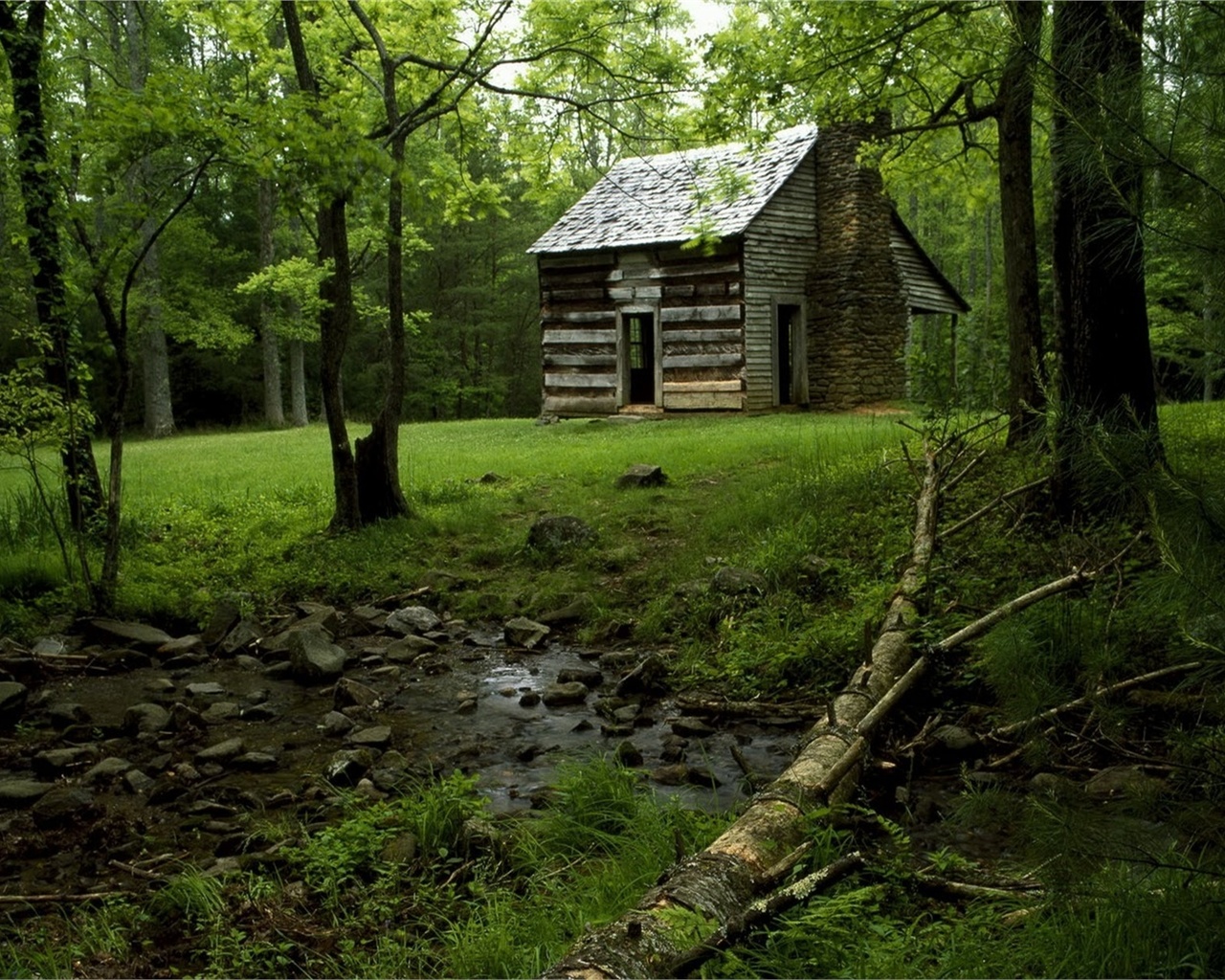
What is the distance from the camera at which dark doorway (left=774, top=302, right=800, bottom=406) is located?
2175 cm

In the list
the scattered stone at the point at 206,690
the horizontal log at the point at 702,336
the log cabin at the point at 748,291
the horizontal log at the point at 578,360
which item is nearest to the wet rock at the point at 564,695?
the scattered stone at the point at 206,690

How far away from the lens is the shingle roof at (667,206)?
20094mm

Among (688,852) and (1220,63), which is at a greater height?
(1220,63)

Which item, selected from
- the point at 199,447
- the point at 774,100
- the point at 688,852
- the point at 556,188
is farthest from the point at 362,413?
the point at 688,852

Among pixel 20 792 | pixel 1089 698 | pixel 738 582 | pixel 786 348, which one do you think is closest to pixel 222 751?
pixel 20 792

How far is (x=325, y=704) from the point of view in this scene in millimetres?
6285

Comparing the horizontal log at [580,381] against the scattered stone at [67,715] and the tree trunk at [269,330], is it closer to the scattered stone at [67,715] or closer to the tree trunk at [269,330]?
the tree trunk at [269,330]

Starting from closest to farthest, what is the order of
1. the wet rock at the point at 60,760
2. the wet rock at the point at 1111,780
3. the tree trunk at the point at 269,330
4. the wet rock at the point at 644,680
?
the wet rock at the point at 1111,780, the wet rock at the point at 60,760, the wet rock at the point at 644,680, the tree trunk at the point at 269,330

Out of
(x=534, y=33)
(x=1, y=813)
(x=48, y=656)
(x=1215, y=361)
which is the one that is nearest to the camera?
(x=1215, y=361)

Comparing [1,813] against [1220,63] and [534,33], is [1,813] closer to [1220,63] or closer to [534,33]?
[1220,63]

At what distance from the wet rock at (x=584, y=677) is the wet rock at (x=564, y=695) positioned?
149 millimetres

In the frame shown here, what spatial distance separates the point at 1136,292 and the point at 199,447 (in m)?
18.8

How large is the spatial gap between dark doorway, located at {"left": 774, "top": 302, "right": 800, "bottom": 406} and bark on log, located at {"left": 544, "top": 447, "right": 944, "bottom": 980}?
1722cm

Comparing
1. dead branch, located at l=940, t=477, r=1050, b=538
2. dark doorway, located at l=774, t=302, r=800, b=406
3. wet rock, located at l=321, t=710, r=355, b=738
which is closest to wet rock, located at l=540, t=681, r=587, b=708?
wet rock, located at l=321, t=710, r=355, b=738
